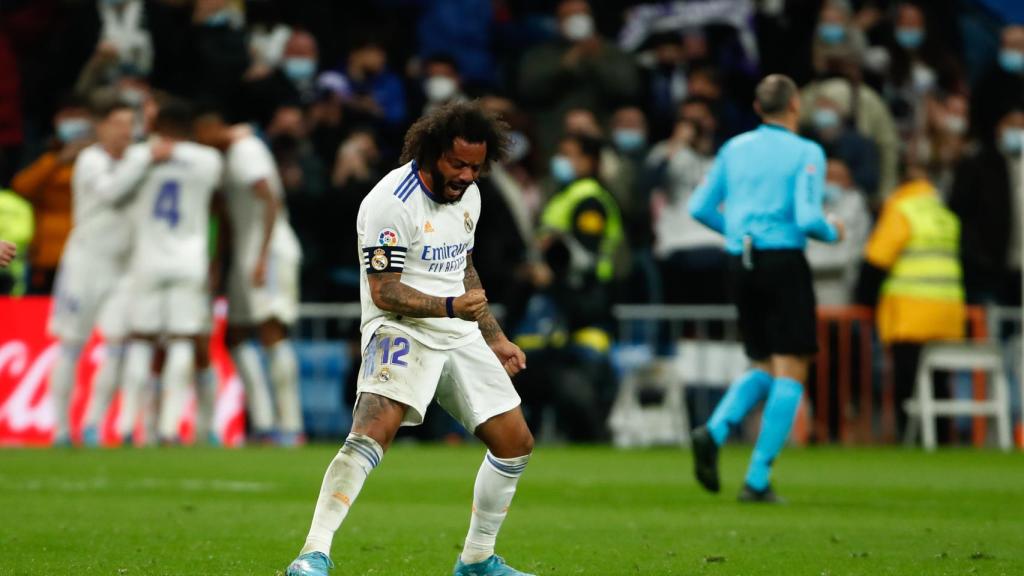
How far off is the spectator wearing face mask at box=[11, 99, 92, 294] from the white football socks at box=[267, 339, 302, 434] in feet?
8.83

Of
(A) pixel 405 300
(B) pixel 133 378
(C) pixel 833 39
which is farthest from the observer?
(C) pixel 833 39

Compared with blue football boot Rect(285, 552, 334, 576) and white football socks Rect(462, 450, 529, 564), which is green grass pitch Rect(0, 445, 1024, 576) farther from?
blue football boot Rect(285, 552, 334, 576)

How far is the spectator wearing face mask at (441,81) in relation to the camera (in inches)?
816

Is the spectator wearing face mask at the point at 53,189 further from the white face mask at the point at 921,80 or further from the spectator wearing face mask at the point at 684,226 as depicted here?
the white face mask at the point at 921,80

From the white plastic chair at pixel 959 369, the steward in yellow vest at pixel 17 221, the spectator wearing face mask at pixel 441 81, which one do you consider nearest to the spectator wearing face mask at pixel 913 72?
the white plastic chair at pixel 959 369

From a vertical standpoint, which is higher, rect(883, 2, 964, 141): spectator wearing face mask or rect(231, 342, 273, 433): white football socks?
rect(883, 2, 964, 141): spectator wearing face mask

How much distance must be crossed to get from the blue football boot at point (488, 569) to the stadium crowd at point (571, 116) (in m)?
10.3

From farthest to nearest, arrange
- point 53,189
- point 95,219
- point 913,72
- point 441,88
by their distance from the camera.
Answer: point 913,72 → point 441,88 → point 53,189 → point 95,219

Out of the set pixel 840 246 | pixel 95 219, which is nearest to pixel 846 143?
pixel 840 246

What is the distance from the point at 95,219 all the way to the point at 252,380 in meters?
2.07

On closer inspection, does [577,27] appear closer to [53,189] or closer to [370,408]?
[53,189]

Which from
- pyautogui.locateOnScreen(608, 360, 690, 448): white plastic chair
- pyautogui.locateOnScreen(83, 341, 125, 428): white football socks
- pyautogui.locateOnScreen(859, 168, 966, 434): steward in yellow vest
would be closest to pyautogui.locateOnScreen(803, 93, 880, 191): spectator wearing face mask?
pyautogui.locateOnScreen(859, 168, 966, 434): steward in yellow vest

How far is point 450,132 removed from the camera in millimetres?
7559

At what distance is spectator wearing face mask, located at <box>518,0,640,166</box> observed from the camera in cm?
2088
